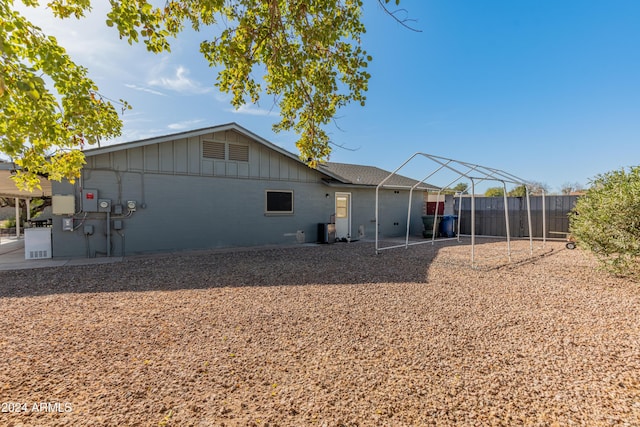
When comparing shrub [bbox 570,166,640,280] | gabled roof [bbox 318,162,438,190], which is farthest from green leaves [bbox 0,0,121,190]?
gabled roof [bbox 318,162,438,190]

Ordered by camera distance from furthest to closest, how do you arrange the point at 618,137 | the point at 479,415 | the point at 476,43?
1. the point at 618,137
2. the point at 476,43
3. the point at 479,415

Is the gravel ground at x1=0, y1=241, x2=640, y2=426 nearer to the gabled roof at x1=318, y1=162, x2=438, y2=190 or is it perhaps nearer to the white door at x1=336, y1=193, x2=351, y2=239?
the white door at x1=336, y1=193, x2=351, y2=239

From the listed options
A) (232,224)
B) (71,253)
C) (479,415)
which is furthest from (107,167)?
(479,415)

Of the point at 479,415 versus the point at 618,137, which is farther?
the point at 618,137

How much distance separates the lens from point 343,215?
39.5 ft

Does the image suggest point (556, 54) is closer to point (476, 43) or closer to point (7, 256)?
point (476, 43)

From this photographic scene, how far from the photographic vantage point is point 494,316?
3.69 m

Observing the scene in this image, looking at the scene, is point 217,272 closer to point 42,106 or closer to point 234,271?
point 234,271

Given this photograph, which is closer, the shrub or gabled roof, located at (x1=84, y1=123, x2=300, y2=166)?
the shrub

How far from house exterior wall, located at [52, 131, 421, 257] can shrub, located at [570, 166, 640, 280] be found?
7686 mm

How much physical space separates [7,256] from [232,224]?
619cm

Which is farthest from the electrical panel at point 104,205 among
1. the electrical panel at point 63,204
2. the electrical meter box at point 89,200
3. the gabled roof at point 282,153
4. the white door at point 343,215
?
the white door at point 343,215

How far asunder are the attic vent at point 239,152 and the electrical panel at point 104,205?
365 centimetres

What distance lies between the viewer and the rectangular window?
1022 centimetres
